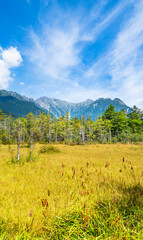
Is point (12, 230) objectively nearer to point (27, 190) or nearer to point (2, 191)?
point (27, 190)

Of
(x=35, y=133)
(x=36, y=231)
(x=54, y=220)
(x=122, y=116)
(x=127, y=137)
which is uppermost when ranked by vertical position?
(x=122, y=116)

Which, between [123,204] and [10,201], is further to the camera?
[10,201]

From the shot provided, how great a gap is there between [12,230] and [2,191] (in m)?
1.64

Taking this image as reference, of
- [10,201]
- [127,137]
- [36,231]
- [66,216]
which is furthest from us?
[127,137]

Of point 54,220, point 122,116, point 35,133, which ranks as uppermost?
point 122,116

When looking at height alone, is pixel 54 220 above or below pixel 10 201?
above

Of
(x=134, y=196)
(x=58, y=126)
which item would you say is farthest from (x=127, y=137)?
(x=134, y=196)

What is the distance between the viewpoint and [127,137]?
103ft

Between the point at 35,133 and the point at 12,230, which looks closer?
the point at 12,230

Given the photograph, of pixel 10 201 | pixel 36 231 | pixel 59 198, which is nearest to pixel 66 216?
pixel 36 231

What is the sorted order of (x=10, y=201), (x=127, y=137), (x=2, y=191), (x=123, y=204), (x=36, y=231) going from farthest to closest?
(x=127, y=137), (x=2, y=191), (x=10, y=201), (x=123, y=204), (x=36, y=231)

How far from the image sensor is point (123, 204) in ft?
7.11

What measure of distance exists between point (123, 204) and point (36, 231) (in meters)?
1.71

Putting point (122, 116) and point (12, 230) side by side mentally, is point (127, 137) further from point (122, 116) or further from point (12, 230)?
point (12, 230)
